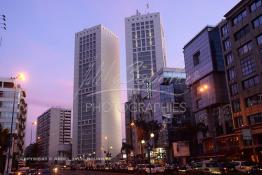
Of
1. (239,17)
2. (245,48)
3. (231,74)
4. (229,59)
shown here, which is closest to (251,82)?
(245,48)

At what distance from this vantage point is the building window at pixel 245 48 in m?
69.3

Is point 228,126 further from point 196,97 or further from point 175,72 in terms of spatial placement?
point 175,72

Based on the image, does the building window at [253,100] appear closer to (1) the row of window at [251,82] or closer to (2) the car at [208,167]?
(1) the row of window at [251,82]

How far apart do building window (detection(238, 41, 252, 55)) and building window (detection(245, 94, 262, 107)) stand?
10.3m

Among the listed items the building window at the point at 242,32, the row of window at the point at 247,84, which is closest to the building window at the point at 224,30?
the building window at the point at 242,32

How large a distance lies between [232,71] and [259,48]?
12.1 meters

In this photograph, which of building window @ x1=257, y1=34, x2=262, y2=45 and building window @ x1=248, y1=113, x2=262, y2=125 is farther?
building window @ x1=248, y1=113, x2=262, y2=125

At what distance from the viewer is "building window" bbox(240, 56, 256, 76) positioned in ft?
222

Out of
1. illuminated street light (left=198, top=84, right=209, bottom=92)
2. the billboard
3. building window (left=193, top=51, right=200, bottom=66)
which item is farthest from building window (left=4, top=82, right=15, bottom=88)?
illuminated street light (left=198, top=84, right=209, bottom=92)

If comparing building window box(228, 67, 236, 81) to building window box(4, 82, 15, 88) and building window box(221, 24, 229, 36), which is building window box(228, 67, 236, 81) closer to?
building window box(221, 24, 229, 36)

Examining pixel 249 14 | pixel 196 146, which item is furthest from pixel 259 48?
pixel 196 146

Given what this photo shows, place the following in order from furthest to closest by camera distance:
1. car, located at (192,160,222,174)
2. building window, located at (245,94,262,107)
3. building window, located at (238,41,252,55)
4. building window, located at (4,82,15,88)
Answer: building window, located at (4,82,15,88) < building window, located at (238,41,252,55) < building window, located at (245,94,262,107) < car, located at (192,160,222,174)

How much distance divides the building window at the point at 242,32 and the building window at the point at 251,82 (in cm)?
1048

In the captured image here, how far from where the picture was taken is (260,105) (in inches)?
2589
